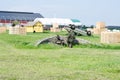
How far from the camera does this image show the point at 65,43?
24.9m

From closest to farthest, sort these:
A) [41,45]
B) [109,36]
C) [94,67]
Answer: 1. [94,67]
2. [41,45]
3. [109,36]

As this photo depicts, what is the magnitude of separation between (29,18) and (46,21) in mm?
37644

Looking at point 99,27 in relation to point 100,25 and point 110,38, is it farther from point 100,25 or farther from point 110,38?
point 110,38

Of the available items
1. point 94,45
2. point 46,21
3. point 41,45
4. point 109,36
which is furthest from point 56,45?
point 46,21

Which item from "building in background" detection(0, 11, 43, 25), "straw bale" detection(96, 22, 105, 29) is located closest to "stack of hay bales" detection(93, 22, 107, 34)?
"straw bale" detection(96, 22, 105, 29)

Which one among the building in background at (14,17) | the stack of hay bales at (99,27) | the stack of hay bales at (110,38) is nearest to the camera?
the stack of hay bales at (110,38)

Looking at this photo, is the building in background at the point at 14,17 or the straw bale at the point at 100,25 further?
the building in background at the point at 14,17

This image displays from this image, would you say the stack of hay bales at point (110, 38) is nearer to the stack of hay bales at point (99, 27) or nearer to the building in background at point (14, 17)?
the stack of hay bales at point (99, 27)

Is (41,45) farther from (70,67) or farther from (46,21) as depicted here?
(46,21)

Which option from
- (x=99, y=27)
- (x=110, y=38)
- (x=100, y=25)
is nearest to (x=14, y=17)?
(x=99, y=27)

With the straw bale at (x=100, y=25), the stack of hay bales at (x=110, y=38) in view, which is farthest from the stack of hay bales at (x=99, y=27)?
the stack of hay bales at (x=110, y=38)

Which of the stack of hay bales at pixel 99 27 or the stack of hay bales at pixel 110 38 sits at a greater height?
the stack of hay bales at pixel 110 38

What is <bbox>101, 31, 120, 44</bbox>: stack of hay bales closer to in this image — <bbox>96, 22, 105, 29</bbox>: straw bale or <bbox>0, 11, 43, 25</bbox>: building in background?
<bbox>96, 22, 105, 29</bbox>: straw bale

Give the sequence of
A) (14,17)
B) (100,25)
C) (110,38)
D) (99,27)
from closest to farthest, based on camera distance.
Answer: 1. (110,38)
2. (100,25)
3. (99,27)
4. (14,17)
